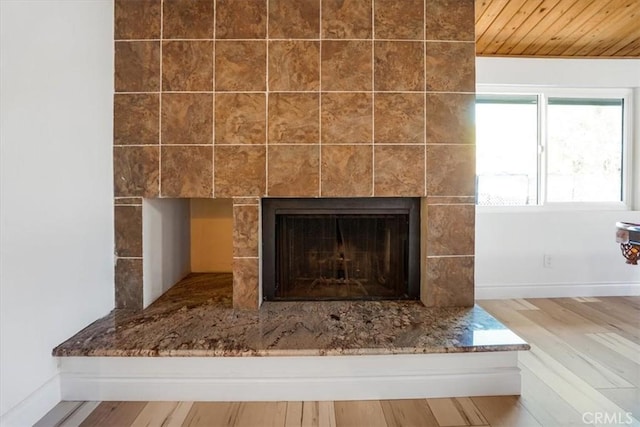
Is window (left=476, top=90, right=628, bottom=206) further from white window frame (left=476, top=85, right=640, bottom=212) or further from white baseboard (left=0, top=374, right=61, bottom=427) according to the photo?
white baseboard (left=0, top=374, right=61, bottom=427)

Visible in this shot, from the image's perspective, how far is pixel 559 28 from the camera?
8.96 feet

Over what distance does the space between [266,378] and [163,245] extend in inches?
51.0

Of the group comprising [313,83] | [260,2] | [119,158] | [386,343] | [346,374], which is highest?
[260,2]

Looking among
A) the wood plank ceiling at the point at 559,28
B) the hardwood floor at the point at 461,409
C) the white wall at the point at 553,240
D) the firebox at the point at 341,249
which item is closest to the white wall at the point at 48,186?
the hardwood floor at the point at 461,409

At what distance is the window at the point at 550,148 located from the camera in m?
3.14

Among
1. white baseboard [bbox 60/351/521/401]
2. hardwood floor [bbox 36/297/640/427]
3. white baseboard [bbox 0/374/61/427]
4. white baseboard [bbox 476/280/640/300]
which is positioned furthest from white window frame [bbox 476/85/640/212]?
white baseboard [bbox 0/374/61/427]

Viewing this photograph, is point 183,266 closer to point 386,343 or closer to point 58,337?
point 58,337

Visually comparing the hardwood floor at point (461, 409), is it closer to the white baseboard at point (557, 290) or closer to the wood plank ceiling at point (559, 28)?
the white baseboard at point (557, 290)

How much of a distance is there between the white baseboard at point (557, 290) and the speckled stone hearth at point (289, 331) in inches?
42.8

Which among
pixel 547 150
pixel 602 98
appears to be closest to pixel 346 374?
pixel 547 150

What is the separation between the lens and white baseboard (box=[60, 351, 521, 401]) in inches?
65.7

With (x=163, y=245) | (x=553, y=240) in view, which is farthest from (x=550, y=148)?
(x=163, y=245)

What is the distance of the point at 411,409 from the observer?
5.23ft

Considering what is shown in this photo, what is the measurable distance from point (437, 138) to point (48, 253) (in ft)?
7.00
